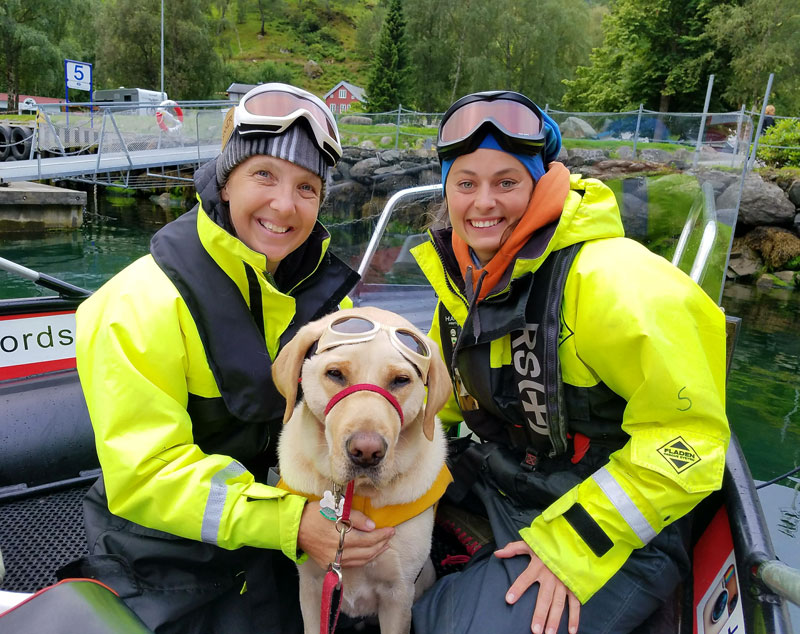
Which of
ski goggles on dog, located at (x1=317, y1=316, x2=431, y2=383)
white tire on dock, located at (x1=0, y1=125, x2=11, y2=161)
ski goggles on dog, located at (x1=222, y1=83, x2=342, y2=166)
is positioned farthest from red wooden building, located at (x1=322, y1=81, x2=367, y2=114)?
ski goggles on dog, located at (x1=317, y1=316, x2=431, y2=383)

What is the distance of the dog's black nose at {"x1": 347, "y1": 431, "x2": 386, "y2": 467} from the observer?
1684 mm

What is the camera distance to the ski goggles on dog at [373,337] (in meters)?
1.91

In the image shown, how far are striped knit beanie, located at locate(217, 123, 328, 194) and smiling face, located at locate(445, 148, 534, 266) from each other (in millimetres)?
601

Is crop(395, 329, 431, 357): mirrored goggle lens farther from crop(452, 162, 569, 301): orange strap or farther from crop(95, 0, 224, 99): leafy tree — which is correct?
crop(95, 0, 224, 99): leafy tree

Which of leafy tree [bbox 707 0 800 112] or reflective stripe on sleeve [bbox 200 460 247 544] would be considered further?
leafy tree [bbox 707 0 800 112]

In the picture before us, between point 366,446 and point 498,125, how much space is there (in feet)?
4.32

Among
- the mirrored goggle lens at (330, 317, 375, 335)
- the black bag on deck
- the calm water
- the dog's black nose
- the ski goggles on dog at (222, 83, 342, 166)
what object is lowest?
the calm water

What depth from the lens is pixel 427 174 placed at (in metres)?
6.38

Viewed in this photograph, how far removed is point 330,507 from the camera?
1931 mm

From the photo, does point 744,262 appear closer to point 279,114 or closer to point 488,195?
point 488,195

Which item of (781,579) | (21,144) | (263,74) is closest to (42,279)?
(781,579)

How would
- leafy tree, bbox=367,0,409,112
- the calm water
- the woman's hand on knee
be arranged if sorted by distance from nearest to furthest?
1. the woman's hand on knee
2. the calm water
3. leafy tree, bbox=367,0,409,112

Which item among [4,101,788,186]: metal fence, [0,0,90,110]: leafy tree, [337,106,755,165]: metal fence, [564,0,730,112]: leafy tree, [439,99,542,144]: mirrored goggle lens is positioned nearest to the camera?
[439,99,542,144]: mirrored goggle lens

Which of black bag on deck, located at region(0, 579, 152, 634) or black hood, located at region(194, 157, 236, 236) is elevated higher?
black hood, located at region(194, 157, 236, 236)
